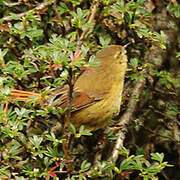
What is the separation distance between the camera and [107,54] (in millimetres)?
3059

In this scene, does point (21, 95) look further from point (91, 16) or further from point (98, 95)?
point (91, 16)

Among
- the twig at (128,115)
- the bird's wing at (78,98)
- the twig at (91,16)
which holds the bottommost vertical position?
the twig at (128,115)

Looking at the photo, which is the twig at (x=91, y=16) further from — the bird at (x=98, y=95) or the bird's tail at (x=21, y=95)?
the bird's tail at (x=21, y=95)

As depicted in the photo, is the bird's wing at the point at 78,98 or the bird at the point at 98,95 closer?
the bird's wing at the point at 78,98

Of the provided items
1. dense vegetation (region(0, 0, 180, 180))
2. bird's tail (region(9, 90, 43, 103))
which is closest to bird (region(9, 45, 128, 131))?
bird's tail (region(9, 90, 43, 103))

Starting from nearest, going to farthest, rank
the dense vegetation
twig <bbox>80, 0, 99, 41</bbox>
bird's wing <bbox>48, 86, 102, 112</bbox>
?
the dense vegetation → bird's wing <bbox>48, 86, 102, 112</bbox> → twig <bbox>80, 0, 99, 41</bbox>

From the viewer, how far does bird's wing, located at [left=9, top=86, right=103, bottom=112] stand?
7.75 feet

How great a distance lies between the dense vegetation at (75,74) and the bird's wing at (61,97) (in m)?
0.07

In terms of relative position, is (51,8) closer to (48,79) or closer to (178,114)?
(48,79)

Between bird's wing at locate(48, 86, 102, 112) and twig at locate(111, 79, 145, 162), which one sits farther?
twig at locate(111, 79, 145, 162)

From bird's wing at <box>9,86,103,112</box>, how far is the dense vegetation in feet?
0.22

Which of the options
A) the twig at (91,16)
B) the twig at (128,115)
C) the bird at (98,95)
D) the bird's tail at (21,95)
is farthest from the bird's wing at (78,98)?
the twig at (91,16)

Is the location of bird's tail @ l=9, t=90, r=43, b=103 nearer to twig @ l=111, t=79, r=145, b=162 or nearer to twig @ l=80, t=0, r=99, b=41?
twig @ l=80, t=0, r=99, b=41

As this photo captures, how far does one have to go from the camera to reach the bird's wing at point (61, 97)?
93.0 inches
